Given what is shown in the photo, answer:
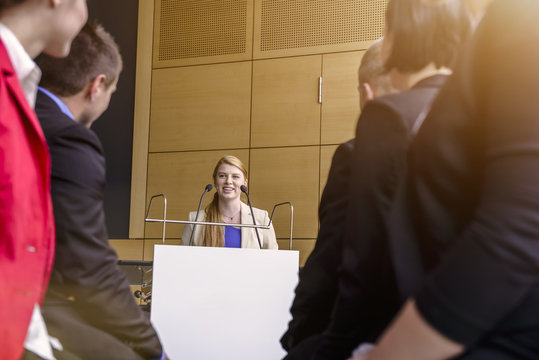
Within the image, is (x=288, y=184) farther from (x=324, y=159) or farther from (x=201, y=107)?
(x=201, y=107)

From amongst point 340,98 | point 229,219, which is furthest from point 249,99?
point 229,219

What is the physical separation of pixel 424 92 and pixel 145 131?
629cm

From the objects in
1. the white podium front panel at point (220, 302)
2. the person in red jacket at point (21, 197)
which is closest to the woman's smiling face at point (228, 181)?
the white podium front panel at point (220, 302)

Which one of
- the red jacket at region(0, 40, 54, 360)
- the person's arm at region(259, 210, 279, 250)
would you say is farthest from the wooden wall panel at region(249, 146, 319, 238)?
the red jacket at region(0, 40, 54, 360)

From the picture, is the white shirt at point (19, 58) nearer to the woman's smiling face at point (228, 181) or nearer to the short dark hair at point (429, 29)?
the short dark hair at point (429, 29)

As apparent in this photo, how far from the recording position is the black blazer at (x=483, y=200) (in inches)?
23.4

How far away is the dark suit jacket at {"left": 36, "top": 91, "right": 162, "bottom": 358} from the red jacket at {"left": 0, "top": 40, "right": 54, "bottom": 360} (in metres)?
0.22

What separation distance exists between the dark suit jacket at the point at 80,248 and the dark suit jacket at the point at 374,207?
58 centimetres

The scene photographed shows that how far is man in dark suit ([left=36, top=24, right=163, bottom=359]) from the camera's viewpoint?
3.92 ft

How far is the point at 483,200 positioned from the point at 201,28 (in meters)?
6.76

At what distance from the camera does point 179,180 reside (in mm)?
6773

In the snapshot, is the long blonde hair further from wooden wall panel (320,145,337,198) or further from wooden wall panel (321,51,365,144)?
wooden wall panel (321,51,365,144)

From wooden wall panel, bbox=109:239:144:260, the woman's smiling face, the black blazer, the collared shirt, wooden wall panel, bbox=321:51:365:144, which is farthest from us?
wooden wall panel, bbox=109:239:144:260

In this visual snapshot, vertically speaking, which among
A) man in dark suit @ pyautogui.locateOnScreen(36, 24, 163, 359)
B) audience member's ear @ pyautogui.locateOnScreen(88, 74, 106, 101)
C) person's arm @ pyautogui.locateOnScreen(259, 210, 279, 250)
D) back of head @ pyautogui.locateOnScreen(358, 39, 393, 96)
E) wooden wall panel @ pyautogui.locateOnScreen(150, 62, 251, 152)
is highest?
wooden wall panel @ pyautogui.locateOnScreen(150, 62, 251, 152)
